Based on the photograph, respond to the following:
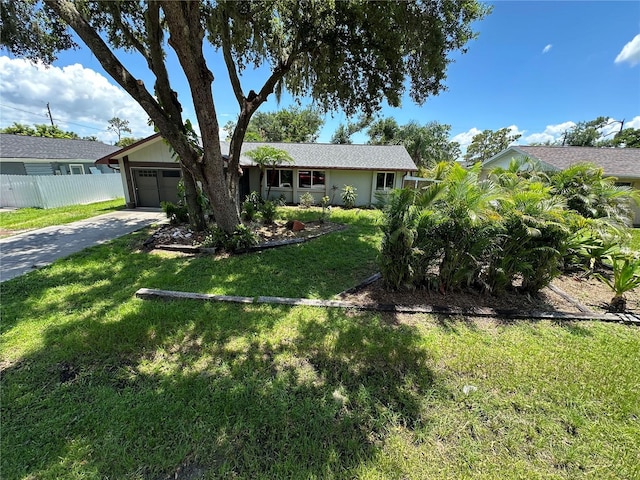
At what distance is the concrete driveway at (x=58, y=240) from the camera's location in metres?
6.00

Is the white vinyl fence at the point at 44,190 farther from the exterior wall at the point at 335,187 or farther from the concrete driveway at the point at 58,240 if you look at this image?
the exterior wall at the point at 335,187

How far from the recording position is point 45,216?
10.9 meters

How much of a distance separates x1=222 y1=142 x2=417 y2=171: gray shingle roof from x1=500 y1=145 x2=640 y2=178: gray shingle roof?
20.0 feet

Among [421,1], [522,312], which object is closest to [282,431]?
[522,312]

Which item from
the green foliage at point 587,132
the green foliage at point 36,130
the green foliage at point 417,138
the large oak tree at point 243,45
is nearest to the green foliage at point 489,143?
the green foliage at point 587,132

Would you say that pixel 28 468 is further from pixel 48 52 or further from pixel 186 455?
pixel 48 52

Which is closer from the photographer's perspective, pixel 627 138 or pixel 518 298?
pixel 518 298

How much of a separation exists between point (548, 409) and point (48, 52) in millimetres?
13239

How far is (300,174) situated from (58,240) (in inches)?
407

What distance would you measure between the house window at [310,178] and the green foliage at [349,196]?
4.74 ft

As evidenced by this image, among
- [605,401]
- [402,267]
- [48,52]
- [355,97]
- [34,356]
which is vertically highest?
[48,52]

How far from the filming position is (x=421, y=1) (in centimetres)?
607

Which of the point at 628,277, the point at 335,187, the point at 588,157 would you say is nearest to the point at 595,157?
the point at 588,157

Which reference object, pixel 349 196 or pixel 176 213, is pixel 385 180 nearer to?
pixel 349 196
